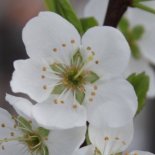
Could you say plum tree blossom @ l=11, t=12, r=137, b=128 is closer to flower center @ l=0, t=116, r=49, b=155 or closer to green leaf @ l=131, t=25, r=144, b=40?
flower center @ l=0, t=116, r=49, b=155

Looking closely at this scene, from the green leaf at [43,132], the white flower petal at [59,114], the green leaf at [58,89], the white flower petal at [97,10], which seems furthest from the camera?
the white flower petal at [97,10]

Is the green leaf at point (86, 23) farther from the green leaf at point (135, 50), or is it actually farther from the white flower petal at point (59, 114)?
the green leaf at point (135, 50)

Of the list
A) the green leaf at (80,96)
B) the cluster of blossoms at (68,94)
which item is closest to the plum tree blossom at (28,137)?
the cluster of blossoms at (68,94)

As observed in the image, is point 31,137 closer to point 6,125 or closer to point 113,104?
point 6,125

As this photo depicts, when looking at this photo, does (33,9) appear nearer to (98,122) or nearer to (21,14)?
(21,14)

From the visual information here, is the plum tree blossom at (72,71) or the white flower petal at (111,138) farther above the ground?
the plum tree blossom at (72,71)

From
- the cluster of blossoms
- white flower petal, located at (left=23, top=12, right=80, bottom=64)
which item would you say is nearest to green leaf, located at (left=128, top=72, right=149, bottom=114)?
the cluster of blossoms

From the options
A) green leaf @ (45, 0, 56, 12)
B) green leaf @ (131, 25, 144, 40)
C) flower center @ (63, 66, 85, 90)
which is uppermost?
green leaf @ (45, 0, 56, 12)
